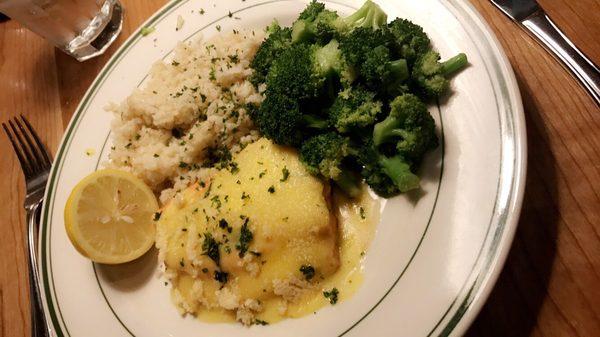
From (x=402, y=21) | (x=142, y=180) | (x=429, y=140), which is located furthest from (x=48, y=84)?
(x=429, y=140)

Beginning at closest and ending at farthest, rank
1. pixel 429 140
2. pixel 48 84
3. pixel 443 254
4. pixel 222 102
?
pixel 443 254
pixel 429 140
pixel 222 102
pixel 48 84

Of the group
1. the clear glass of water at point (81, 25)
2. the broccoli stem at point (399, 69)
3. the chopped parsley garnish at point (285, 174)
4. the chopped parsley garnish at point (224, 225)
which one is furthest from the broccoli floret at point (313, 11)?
the clear glass of water at point (81, 25)

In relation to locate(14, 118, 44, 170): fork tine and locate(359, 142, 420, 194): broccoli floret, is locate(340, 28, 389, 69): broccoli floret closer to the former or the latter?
locate(359, 142, 420, 194): broccoli floret

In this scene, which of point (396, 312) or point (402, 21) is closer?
point (396, 312)

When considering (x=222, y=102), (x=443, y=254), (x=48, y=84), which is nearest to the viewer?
(x=443, y=254)

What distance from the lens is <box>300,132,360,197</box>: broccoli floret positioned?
2.04m

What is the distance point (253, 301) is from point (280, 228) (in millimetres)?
363

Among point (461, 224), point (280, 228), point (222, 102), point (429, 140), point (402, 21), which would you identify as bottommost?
point (280, 228)

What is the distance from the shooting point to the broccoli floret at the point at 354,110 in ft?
6.59

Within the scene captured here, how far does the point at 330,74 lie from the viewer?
7.04 ft

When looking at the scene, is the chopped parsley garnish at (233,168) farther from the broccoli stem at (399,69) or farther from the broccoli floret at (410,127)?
the broccoli stem at (399,69)

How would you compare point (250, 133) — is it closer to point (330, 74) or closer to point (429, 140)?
point (330, 74)

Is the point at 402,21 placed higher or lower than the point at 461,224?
higher

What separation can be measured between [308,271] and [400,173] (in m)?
0.62
